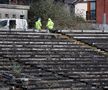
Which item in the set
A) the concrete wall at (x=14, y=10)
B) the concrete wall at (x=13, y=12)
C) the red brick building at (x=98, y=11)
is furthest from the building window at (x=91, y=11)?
the concrete wall at (x=13, y=12)

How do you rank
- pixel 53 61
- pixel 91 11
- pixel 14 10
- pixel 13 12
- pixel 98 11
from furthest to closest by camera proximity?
pixel 91 11 → pixel 98 11 → pixel 13 12 → pixel 14 10 → pixel 53 61

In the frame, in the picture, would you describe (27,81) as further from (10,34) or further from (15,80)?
(10,34)

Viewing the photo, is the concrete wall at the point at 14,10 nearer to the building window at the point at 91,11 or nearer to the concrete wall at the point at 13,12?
the concrete wall at the point at 13,12

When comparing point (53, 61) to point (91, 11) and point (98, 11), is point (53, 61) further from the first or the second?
point (91, 11)

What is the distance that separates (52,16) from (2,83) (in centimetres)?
2281

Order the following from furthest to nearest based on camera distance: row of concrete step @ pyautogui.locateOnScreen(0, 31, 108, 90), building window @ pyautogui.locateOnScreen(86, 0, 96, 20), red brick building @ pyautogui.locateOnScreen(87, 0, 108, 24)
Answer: building window @ pyautogui.locateOnScreen(86, 0, 96, 20) < red brick building @ pyautogui.locateOnScreen(87, 0, 108, 24) < row of concrete step @ pyautogui.locateOnScreen(0, 31, 108, 90)

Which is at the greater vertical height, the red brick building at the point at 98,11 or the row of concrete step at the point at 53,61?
the red brick building at the point at 98,11

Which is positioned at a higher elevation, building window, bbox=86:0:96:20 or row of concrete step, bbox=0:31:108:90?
building window, bbox=86:0:96:20

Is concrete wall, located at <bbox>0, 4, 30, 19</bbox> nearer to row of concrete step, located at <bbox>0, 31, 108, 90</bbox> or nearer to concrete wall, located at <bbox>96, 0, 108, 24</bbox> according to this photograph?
concrete wall, located at <bbox>96, 0, 108, 24</bbox>

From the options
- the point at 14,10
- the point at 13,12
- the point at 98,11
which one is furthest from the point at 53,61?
the point at 98,11

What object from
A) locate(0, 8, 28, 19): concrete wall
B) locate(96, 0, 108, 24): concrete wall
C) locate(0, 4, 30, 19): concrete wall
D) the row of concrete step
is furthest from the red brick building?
the row of concrete step

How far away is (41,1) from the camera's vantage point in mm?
41750

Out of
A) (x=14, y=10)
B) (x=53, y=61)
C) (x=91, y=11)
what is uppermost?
(x=14, y=10)

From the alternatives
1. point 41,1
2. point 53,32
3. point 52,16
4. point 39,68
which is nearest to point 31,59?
point 39,68
